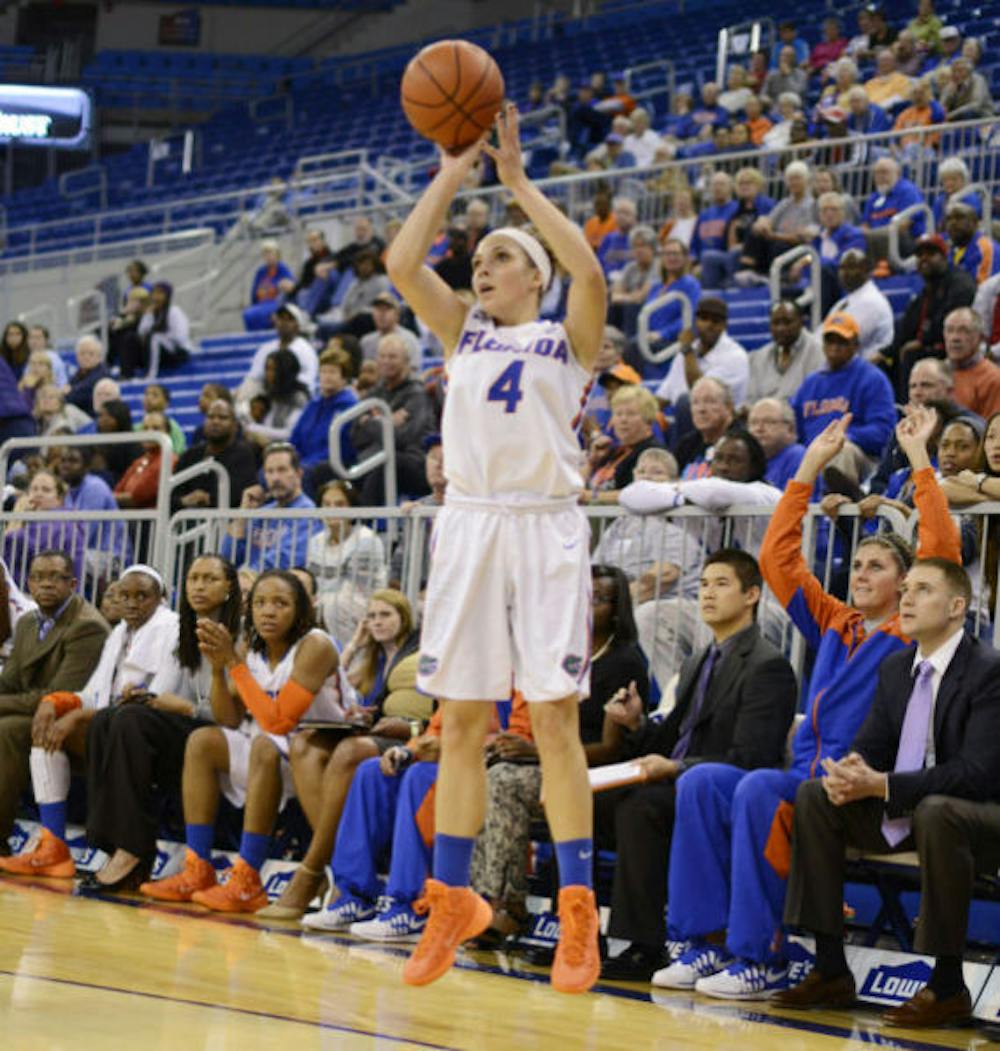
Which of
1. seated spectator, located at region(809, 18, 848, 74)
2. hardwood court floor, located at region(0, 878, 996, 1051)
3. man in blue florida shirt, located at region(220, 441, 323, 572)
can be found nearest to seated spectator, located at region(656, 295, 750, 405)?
man in blue florida shirt, located at region(220, 441, 323, 572)

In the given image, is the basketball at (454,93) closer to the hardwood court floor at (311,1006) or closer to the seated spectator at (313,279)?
the hardwood court floor at (311,1006)

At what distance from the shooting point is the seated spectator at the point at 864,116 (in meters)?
14.7

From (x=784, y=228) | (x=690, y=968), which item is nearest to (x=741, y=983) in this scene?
(x=690, y=968)

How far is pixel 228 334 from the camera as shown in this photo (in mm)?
18906

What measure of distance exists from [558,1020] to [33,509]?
6.05 metres

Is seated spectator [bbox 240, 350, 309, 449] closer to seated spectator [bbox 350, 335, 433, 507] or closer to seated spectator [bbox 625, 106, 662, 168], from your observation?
seated spectator [bbox 350, 335, 433, 507]

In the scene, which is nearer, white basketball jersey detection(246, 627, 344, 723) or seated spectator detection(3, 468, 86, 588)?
white basketball jersey detection(246, 627, 344, 723)

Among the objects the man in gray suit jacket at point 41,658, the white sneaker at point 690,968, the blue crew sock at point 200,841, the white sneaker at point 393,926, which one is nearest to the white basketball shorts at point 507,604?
the white sneaker at point 690,968

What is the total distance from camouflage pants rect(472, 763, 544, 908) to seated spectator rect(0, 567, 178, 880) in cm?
226

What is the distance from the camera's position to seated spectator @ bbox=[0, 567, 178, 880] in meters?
8.57

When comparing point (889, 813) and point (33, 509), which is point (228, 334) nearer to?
point (33, 509)

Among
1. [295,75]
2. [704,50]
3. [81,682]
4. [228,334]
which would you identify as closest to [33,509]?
[81,682]

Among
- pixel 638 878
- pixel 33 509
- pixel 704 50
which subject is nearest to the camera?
pixel 638 878

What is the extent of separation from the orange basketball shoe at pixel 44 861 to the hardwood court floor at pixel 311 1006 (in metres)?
→ 1.56
